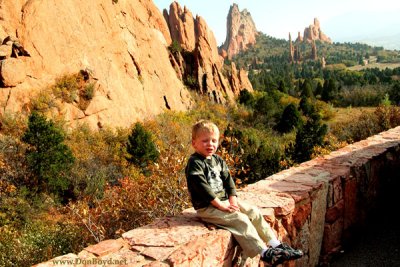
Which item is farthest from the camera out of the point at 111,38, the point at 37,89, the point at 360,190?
the point at 111,38

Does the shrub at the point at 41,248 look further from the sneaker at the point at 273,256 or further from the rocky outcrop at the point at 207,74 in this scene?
the rocky outcrop at the point at 207,74

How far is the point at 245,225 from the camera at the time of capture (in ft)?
8.41

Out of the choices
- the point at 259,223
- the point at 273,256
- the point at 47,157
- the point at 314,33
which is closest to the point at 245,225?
the point at 259,223

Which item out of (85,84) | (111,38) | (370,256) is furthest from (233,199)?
(111,38)

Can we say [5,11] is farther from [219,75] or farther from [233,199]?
[219,75]

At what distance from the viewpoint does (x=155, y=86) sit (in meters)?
35.2

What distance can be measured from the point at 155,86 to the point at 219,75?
14410 mm

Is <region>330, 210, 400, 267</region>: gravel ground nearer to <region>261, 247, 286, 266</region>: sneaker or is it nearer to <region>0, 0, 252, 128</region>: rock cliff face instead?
<region>261, 247, 286, 266</region>: sneaker

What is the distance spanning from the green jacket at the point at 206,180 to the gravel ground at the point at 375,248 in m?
1.73

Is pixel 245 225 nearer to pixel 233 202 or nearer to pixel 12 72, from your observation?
pixel 233 202

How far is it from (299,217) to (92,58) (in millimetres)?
26834

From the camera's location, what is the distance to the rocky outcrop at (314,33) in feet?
599

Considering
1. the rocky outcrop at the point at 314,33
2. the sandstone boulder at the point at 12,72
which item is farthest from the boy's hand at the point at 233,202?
the rocky outcrop at the point at 314,33

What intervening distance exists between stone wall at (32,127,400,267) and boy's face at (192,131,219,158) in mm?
611
